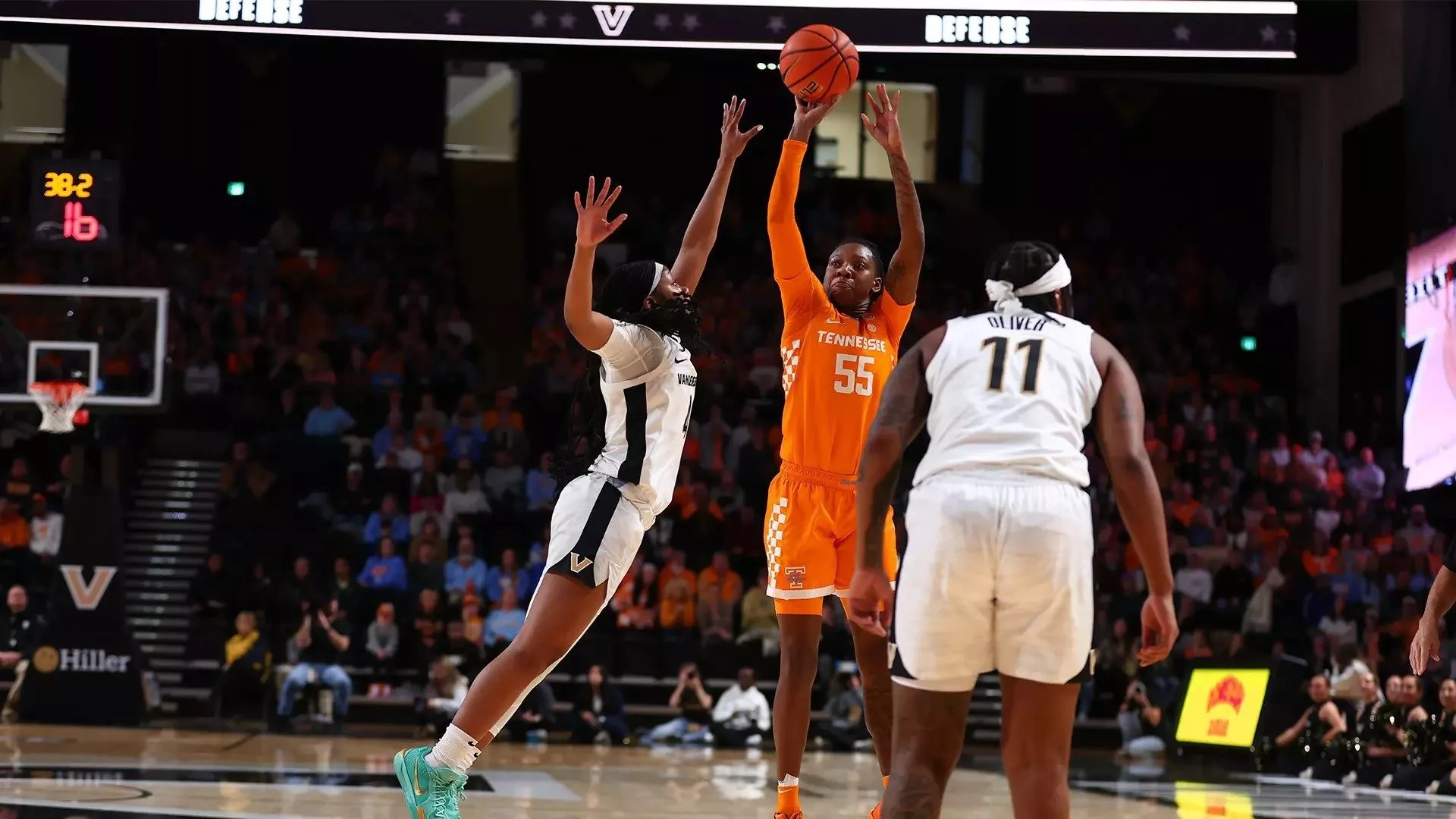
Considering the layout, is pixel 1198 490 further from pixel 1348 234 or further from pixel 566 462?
pixel 566 462

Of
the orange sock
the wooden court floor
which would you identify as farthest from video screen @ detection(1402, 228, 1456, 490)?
the orange sock

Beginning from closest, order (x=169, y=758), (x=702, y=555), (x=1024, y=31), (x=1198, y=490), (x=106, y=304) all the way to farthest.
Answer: (x=169, y=758) → (x=1024, y=31) → (x=106, y=304) → (x=702, y=555) → (x=1198, y=490)

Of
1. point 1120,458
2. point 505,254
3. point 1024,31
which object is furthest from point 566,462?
point 505,254

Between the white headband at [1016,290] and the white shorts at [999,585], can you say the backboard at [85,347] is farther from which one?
the white shorts at [999,585]

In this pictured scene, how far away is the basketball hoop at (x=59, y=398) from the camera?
13219 mm

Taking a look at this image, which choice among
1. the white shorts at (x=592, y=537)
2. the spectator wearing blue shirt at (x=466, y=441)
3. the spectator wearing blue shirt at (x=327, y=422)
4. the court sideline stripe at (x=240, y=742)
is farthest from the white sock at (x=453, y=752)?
the spectator wearing blue shirt at (x=327, y=422)

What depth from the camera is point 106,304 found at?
43.9 ft

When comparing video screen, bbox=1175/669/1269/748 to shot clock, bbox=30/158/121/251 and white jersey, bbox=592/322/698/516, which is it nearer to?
white jersey, bbox=592/322/698/516

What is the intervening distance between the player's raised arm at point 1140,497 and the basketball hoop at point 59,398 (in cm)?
1083

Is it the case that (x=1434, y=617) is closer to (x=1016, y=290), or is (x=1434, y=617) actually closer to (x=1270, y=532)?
(x=1016, y=290)

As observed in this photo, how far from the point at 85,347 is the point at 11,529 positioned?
3.03 m

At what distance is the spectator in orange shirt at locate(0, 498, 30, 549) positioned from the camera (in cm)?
1536

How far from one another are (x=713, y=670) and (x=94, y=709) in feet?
17.0

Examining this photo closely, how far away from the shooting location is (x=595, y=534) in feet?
18.4
